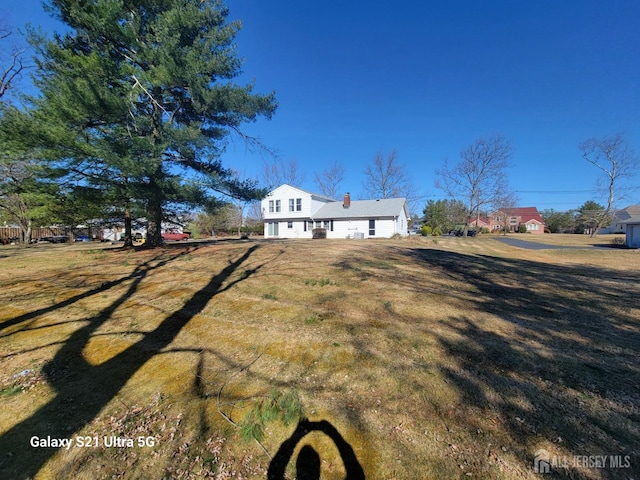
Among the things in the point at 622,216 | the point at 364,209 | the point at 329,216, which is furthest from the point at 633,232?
the point at 622,216

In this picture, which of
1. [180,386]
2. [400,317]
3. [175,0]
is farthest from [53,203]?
[400,317]

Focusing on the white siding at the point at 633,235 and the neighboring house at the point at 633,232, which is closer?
the neighboring house at the point at 633,232

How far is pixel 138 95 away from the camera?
1014 centimetres

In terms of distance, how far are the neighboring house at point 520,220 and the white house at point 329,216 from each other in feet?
148

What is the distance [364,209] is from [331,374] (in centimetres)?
2689

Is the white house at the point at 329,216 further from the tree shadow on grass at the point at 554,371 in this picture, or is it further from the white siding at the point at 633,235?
the tree shadow on grass at the point at 554,371

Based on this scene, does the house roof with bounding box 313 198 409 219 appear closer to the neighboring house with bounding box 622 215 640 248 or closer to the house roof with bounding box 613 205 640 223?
the neighboring house with bounding box 622 215 640 248

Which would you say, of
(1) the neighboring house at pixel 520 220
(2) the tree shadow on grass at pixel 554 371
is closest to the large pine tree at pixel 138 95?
(2) the tree shadow on grass at pixel 554 371

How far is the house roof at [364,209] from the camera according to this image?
27694 millimetres

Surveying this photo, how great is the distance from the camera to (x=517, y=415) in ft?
7.86

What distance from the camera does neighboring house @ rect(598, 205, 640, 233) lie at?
118 ft

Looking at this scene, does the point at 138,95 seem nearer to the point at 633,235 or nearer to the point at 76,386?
the point at 76,386

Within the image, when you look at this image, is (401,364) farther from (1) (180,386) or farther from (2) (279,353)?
(1) (180,386)

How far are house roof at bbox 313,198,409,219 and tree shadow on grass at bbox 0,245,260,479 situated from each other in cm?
2391
